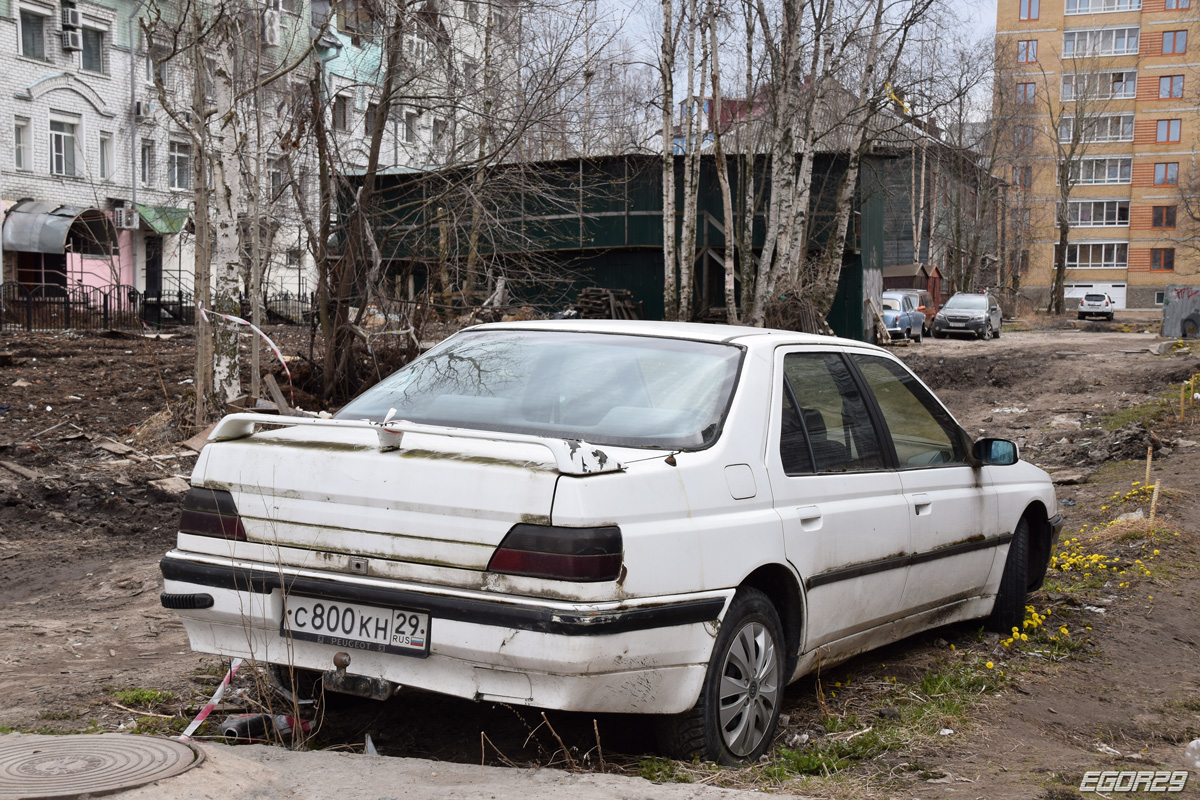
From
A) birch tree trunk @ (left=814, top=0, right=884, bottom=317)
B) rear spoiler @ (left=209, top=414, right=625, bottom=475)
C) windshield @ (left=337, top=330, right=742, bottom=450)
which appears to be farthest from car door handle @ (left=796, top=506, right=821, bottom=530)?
birch tree trunk @ (left=814, top=0, right=884, bottom=317)

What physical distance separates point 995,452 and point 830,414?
142 centimetres

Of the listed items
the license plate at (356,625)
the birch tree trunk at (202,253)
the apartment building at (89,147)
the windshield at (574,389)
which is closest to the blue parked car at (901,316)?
the apartment building at (89,147)

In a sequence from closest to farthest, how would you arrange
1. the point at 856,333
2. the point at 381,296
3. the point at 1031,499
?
1. the point at 1031,499
2. the point at 381,296
3. the point at 856,333

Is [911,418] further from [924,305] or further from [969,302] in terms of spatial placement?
[924,305]

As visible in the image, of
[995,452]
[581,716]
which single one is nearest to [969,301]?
[995,452]

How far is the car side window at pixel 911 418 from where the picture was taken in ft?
16.9

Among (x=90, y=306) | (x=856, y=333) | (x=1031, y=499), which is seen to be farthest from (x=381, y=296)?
(x=856, y=333)

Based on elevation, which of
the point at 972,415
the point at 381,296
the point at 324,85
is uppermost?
the point at 324,85

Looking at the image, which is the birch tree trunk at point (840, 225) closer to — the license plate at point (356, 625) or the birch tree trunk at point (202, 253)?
the birch tree trunk at point (202, 253)

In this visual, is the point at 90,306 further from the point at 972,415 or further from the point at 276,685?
the point at 276,685

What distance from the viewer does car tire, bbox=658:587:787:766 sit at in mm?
3725

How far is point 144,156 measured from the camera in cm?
3547

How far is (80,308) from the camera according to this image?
27078mm

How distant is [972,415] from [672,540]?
618 inches
